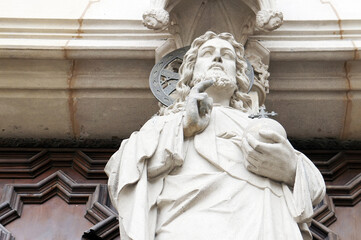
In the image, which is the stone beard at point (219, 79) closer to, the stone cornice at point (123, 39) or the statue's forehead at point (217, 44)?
the statue's forehead at point (217, 44)

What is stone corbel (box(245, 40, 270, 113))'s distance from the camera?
474 centimetres

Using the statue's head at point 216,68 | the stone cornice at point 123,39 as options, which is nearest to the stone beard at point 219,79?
the statue's head at point 216,68

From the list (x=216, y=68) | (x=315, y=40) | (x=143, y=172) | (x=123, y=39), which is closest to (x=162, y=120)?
(x=143, y=172)

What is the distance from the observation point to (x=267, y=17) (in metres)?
4.84

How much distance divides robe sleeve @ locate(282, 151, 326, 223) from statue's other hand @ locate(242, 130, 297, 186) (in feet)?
0.11

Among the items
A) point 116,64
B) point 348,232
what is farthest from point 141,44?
point 348,232

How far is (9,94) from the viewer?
16.6ft

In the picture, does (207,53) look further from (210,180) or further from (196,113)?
(210,180)

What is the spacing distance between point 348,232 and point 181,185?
4.28 feet

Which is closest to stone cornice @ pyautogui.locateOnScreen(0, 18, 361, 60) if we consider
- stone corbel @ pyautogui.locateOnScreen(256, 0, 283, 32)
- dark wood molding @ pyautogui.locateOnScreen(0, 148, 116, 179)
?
stone corbel @ pyautogui.locateOnScreen(256, 0, 283, 32)

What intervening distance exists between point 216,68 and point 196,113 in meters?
0.54

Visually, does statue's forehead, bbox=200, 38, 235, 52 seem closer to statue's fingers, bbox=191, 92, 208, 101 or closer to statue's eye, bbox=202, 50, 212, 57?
statue's eye, bbox=202, 50, 212, 57

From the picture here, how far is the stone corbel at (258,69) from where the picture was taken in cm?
474

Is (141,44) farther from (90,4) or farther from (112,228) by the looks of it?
(112,228)
